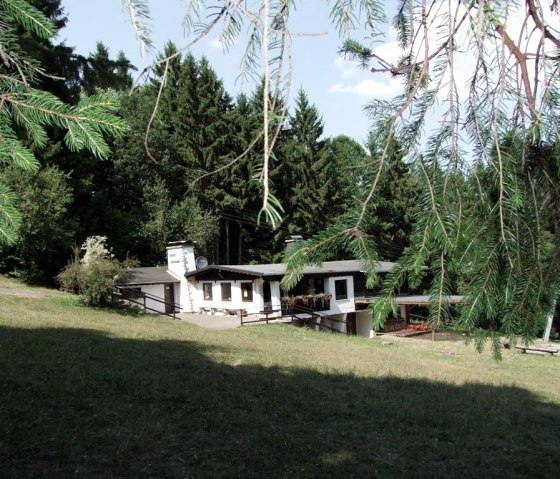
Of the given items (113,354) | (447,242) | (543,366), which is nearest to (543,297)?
(447,242)

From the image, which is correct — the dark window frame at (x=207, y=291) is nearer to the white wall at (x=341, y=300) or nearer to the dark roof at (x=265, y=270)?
the dark roof at (x=265, y=270)

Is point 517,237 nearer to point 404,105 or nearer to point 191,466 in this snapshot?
point 404,105

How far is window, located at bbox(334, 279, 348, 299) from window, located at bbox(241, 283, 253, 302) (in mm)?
5672

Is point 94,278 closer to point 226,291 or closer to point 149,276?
point 149,276

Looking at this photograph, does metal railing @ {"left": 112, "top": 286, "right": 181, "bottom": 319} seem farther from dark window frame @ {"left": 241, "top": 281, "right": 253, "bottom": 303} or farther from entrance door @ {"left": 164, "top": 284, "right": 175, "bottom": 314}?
dark window frame @ {"left": 241, "top": 281, "right": 253, "bottom": 303}

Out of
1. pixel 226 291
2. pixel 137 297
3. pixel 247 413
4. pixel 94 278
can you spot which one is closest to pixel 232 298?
pixel 226 291

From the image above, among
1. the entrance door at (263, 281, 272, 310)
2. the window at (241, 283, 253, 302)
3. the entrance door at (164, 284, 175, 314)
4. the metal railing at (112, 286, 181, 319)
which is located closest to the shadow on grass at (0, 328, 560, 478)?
the metal railing at (112, 286, 181, 319)

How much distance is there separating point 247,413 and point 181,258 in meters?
22.7

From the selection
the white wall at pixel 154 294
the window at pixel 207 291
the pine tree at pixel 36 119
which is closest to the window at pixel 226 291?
the window at pixel 207 291

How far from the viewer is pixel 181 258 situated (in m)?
30.8

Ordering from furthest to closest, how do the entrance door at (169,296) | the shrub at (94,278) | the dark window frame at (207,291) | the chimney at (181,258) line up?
1. the chimney at (181,258)
2. the entrance door at (169,296)
3. the dark window frame at (207,291)
4. the shrub at (94,278)

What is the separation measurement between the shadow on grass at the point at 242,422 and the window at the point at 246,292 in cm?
1453

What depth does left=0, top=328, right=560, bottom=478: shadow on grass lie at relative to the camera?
6.59 meters

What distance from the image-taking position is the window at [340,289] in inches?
1187
